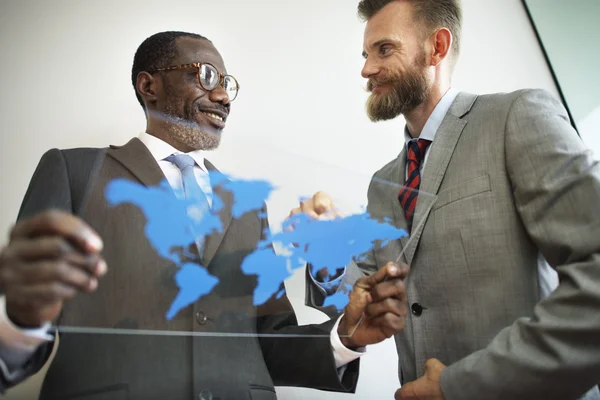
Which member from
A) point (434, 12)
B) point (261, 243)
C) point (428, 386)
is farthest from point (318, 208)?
point (434, 12)

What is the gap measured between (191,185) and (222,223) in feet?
0.23

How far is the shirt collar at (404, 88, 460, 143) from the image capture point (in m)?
0.95

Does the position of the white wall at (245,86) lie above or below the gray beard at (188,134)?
above

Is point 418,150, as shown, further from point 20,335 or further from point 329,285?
point 20,335

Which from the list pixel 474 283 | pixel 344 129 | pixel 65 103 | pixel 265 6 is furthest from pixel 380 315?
pixel 265 6

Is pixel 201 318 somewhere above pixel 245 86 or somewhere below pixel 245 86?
below

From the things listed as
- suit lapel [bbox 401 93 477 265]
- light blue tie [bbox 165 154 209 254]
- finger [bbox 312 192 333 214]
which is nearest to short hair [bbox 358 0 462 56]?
suit lapel [bbox 401 93 477 265]

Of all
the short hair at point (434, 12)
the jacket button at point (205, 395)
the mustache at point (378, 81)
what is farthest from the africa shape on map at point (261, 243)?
the short hair at point (434, 12)

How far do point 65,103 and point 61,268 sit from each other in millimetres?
451

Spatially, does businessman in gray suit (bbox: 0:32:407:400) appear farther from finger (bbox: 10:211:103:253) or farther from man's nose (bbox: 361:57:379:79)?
man's nose (bbox: 361:57:379:79)

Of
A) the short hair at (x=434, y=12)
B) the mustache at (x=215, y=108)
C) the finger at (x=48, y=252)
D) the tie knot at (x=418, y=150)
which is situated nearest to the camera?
the finger at (x=48, y=252)

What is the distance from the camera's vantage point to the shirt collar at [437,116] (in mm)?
947

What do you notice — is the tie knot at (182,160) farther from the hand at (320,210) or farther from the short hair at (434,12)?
the short hair at (434,12)

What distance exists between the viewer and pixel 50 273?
442mm
